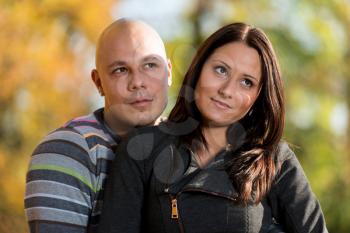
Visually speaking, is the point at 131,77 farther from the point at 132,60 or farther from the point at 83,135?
the point at 83,135

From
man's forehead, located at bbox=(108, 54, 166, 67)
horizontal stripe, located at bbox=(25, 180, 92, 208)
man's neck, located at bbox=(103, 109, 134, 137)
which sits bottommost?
horizontal stripe, located at bbox=(25, 180, 92, 208)

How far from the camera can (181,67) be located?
9.54 m

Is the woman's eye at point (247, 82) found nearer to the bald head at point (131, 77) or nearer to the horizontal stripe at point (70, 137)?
the bald head at point (131, 77)

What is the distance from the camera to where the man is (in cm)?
211

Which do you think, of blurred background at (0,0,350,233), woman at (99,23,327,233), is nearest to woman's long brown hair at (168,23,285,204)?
woman at (99,23,327,233)

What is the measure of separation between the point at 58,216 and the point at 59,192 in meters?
0.07

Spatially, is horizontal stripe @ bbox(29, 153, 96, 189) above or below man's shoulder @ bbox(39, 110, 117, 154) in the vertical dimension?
below

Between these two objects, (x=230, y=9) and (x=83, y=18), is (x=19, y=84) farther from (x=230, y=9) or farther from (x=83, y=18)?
(x=230, y=9)

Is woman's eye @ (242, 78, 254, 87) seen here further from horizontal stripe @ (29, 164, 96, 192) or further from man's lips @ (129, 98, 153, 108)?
horizontal stripe @ (29, 164, 96, 192)

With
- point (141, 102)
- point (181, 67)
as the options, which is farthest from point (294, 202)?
point (181, 67)

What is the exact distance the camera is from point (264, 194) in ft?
7.07

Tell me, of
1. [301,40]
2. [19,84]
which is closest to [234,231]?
[19,84]

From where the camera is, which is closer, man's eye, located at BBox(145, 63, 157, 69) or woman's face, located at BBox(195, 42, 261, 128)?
woman's face, located at BBox(195, 42, 261, 128)

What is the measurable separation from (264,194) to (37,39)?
841 centimetres
